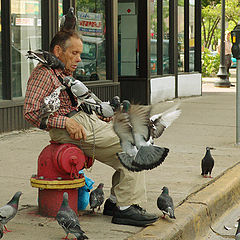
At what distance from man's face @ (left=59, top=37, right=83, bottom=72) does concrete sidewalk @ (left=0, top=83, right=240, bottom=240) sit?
2.86 ft

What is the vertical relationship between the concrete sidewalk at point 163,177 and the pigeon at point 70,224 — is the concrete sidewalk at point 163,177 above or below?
below

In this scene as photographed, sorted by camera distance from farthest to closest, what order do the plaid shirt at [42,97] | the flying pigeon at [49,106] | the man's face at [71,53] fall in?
1. the man's face at [71,53]
2. the plaid shirt at [42,97]
3. the flying pigeon at [49,106]

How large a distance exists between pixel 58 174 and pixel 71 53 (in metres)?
0.96

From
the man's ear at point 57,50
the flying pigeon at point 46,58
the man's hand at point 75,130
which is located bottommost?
the man's hand at point 75,130

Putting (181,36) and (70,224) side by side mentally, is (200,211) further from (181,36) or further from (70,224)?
(181,36)

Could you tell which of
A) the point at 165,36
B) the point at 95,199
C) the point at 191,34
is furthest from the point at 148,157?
the point at 191,34

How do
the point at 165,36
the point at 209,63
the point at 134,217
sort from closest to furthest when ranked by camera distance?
the point at 134,217 < the point at 165,36 < the point at 209,63

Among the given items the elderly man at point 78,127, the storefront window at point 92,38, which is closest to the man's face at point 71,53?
the elderly man at point 78,127

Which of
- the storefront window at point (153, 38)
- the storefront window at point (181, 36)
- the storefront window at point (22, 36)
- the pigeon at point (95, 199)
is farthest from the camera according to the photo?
the storefront window at point (181, 36)

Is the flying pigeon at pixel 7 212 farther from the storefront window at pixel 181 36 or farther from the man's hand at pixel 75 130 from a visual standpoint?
the storefront window at pixel 181 36

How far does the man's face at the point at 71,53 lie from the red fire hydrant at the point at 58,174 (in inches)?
25.8

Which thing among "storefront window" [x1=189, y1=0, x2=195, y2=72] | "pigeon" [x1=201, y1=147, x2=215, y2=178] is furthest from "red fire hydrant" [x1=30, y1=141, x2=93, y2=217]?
"storefront window" [x1=189, y1=0, x2=195, y2=72]

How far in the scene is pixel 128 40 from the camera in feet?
52.1

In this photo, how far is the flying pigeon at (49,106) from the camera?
4.77 meters
